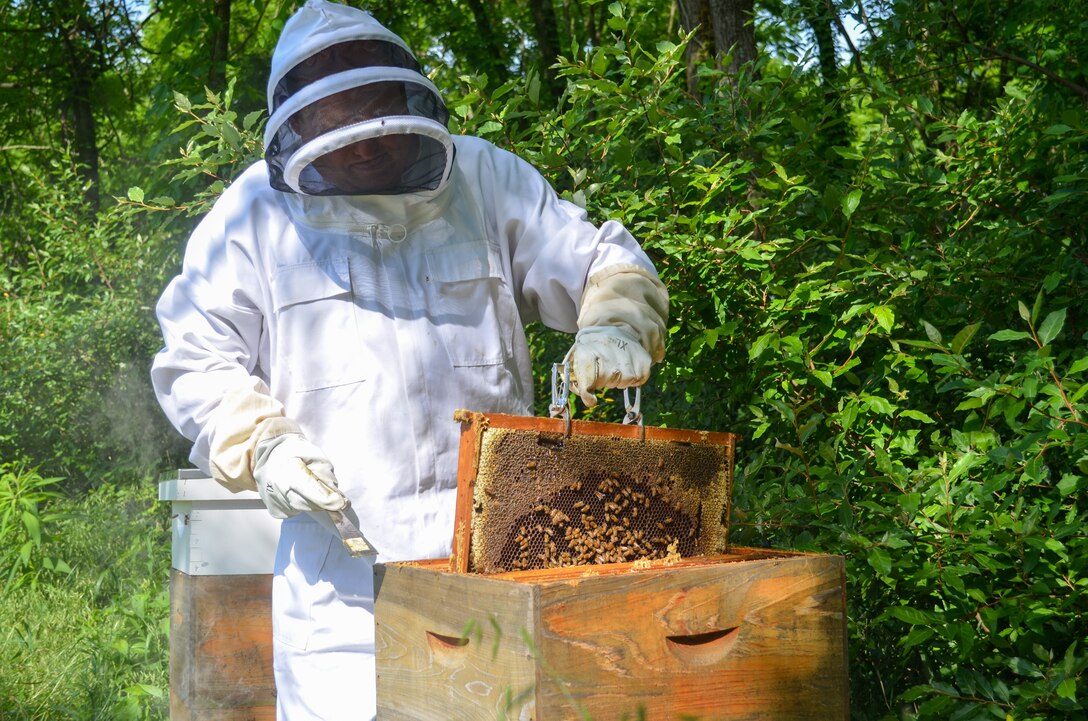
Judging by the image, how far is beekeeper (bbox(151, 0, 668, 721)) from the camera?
2031mm

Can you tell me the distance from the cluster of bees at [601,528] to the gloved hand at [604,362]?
17cm

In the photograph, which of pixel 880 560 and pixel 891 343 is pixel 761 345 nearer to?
pixel 891 343

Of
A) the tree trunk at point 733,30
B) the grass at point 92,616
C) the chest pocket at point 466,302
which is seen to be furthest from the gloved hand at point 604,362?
the grass at point 92,616

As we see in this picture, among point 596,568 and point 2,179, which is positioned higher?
point 2,179

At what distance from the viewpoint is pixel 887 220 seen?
3.43 metres

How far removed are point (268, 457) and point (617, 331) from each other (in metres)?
0.67

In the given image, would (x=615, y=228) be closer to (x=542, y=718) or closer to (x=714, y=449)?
(x=714, y=449)

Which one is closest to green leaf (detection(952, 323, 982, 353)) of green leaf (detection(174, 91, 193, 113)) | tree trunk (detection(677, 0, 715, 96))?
tree trunk (detection(677, 0, 715, 96))

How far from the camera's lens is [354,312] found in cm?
211

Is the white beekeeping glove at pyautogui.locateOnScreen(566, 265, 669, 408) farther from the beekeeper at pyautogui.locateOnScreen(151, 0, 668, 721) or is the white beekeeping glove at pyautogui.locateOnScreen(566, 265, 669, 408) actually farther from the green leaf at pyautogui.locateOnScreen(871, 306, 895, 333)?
the green leaf at pyautogui.locateOnScreen(871, 306, 895, 333)

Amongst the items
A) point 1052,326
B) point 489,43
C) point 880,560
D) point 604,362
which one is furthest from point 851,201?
point 489,43

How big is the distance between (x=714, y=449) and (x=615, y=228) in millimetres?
584

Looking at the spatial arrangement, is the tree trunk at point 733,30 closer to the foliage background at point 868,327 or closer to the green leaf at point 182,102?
the foliage background at point 868,327

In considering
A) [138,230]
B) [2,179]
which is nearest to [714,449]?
[138,230]
